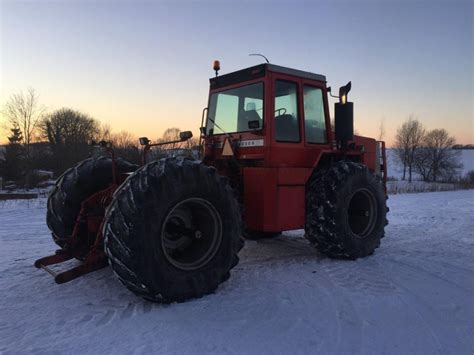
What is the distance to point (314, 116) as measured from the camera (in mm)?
6098

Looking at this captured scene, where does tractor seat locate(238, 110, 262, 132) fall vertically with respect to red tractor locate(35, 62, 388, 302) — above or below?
above

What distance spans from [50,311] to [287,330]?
216 centimetres

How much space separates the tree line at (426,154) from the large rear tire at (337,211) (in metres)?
55.9

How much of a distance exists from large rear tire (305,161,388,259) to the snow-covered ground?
27cm

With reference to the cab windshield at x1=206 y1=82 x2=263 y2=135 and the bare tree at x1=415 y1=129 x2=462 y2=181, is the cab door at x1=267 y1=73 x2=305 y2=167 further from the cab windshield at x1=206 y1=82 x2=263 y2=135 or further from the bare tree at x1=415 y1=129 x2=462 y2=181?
the bare tree at x1=415 y1=129 x2=462 y2=181

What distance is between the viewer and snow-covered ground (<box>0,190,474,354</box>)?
125 inches

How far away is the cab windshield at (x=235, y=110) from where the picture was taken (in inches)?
220

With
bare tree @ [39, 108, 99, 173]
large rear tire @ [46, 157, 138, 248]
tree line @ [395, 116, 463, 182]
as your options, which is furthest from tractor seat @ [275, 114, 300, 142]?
tree line @ [395, 116, 463, 182]

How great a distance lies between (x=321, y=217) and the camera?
5.54 m

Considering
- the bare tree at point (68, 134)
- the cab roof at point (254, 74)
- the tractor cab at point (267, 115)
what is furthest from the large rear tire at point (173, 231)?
the bare tree at point (68, 134)

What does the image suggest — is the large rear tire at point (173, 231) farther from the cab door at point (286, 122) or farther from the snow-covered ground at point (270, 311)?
the cab door at point (286, 122)

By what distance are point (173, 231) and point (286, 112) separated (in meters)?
2.39

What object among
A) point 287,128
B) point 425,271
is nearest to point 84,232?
point 287,128

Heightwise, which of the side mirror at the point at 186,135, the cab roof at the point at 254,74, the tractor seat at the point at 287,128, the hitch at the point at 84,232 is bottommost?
the hitch at the point at 84,232
